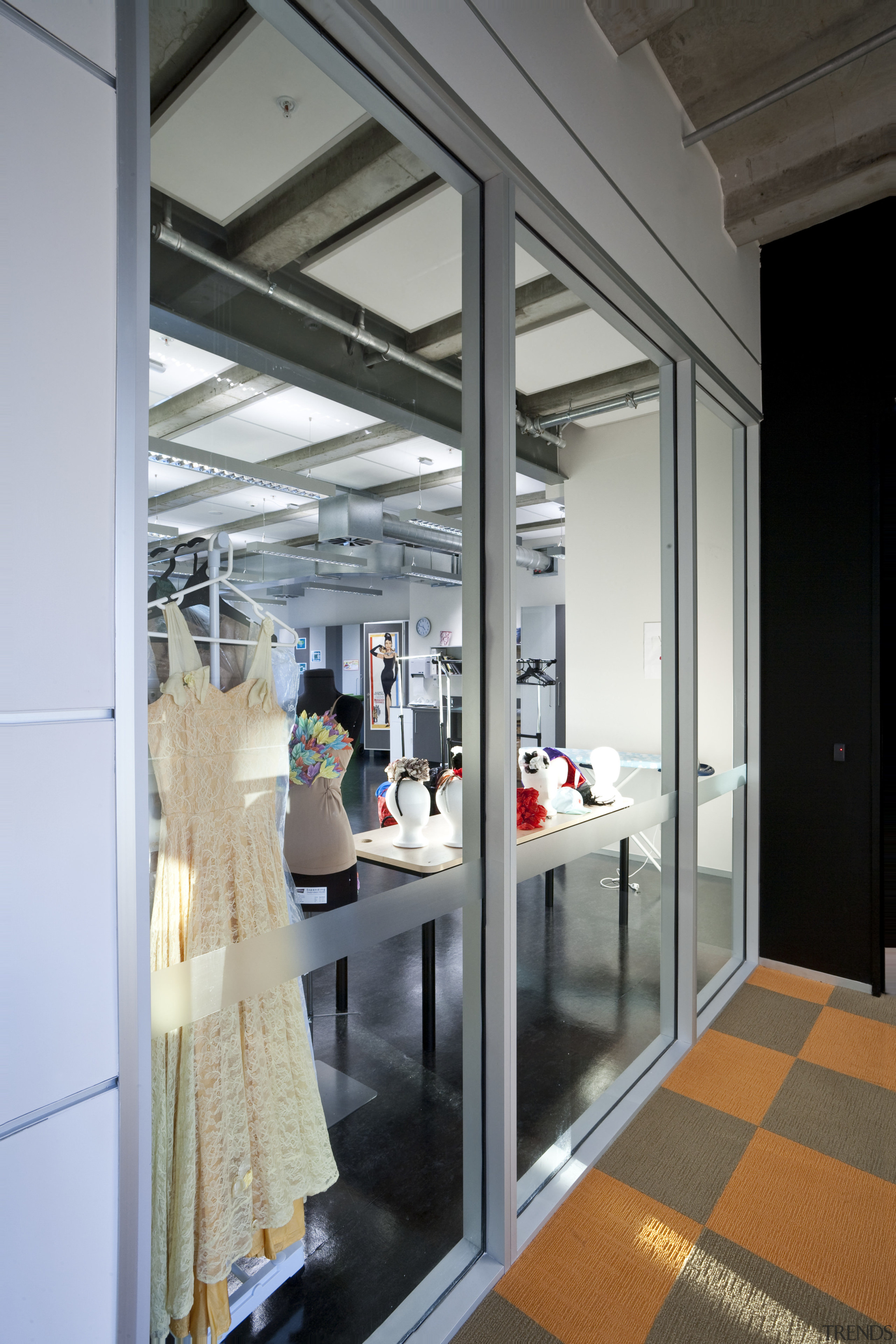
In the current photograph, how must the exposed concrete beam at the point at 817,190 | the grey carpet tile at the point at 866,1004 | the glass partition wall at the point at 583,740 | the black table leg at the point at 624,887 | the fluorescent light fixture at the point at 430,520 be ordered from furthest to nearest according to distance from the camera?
the grey carpet tile at the point at 866,1004 < the exposed concrete beam at the point at 817,190 < the black table leg at the point at 624,887 < the glass partition wall at the point at 583,740 < the fluorescent light fixture at the point at 430,520

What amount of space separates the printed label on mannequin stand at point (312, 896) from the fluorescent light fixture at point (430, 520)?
0.83 m

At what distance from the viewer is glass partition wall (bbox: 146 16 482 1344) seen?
3.76ft

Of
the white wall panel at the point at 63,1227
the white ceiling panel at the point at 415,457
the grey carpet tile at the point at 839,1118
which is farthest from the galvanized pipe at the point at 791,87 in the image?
the grey carpet tile at the point at 839,1118

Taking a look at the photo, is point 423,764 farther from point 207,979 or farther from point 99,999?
point 99,999

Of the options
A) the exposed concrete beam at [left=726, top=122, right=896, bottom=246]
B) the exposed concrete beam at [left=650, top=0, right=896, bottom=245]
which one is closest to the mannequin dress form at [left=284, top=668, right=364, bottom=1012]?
the exposed concrete beam at [left=650, top=0, right=896, bottom=245]

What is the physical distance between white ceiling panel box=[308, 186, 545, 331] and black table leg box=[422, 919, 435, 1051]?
1512 mm

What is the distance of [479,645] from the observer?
5.76 feet

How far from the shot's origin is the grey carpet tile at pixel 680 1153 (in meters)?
1.98

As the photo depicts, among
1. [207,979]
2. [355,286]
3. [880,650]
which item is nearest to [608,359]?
[355,286]

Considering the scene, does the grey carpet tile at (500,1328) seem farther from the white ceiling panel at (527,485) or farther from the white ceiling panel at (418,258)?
the white ceiling panel at (418,258)

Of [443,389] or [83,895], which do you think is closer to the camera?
[83,895]

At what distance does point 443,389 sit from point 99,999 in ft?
4.79

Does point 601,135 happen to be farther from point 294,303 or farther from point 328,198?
point 294,303

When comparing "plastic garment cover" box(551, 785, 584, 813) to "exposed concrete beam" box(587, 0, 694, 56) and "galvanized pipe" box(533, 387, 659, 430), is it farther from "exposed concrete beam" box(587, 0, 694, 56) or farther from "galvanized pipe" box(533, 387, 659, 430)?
"exposed concrete beam" box(587, 0, 694, 56)
